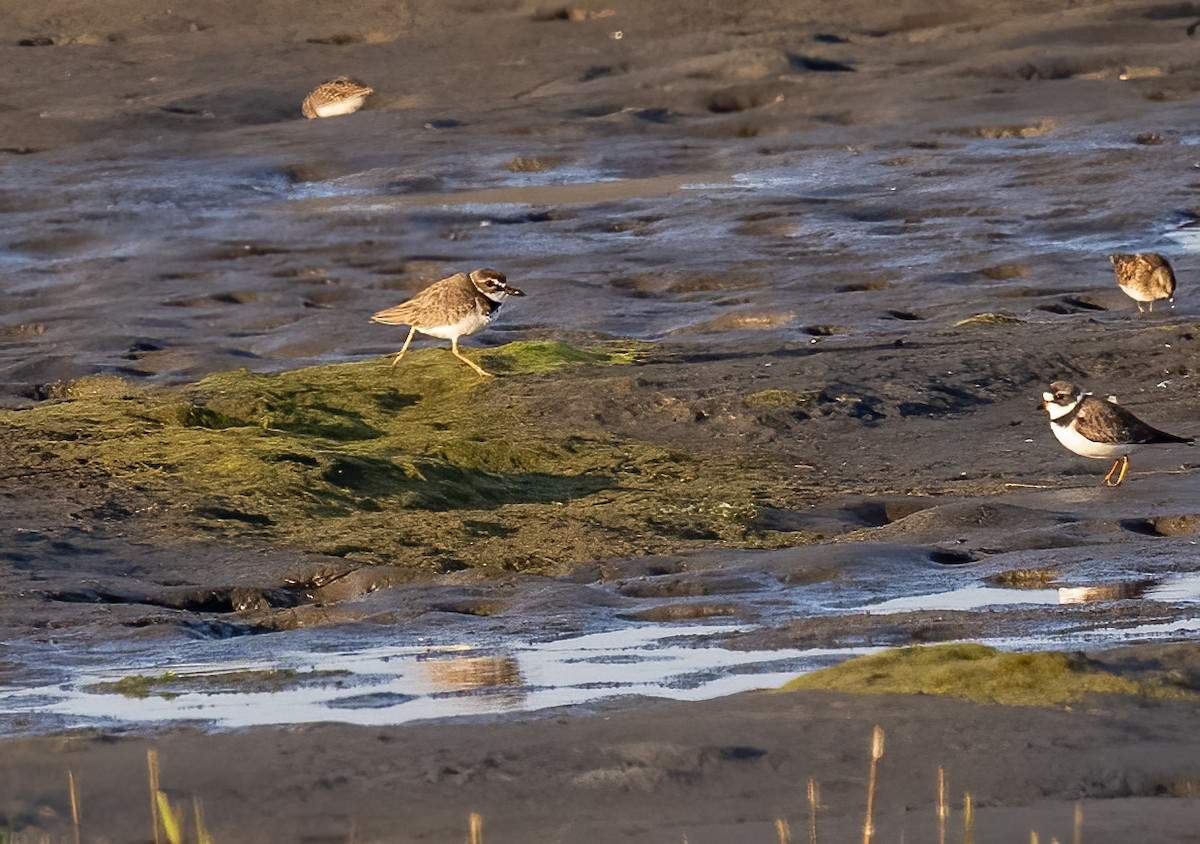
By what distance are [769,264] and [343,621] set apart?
9943 mm

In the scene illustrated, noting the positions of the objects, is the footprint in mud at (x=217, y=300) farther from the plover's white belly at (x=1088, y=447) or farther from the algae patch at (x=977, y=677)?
the algae patch at (x=977, y=677)

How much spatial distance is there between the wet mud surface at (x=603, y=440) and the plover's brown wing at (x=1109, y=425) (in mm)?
222

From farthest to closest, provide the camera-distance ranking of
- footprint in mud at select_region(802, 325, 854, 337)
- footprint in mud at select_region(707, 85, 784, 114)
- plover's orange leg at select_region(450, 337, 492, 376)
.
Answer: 1. footprint in mud at select_region(707, 85, 784, 114)
2. footprint in mud at select_region(802, 325, 854, 337)
3. plover's orange leg at select_region(450, 337, 492, 376)

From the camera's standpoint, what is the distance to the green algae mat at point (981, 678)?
525 cm

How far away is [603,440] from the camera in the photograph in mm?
10219

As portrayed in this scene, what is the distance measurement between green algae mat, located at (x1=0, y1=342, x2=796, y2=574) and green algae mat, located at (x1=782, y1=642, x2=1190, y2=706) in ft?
7.59

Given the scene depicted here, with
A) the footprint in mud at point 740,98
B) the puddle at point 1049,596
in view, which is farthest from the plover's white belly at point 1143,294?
the footprint in mud at point 740,98

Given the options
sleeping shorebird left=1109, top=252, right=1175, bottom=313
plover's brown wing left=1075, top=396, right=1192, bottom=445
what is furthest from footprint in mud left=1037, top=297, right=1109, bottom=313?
plover's brown wing left=1075, top=396, right=1192, bottom=445

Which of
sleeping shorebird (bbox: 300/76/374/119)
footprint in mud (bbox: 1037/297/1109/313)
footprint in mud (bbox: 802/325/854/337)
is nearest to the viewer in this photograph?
footprint in mud (bbox: 802/325/854/337)

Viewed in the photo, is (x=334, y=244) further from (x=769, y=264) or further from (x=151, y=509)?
(x=151, y=509)

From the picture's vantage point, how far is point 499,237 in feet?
60.5

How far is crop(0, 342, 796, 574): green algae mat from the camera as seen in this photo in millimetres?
8258

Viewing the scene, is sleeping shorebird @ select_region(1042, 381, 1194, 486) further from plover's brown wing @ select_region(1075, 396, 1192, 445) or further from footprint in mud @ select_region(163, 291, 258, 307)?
footprint in mud @ select_region(163, 291, 258, 307)

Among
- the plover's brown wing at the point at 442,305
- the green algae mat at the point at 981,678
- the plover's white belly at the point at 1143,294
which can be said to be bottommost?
the green algae mat at the point at 981,678
